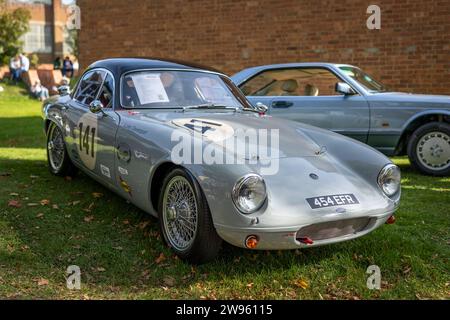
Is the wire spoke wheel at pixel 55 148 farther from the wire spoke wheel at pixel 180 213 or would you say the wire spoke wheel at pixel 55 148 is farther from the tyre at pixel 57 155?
the wire spoke wheel at pixel 180 213

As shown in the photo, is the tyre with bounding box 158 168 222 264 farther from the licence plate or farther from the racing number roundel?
the racing number roundel

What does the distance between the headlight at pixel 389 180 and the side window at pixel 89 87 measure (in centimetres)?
290

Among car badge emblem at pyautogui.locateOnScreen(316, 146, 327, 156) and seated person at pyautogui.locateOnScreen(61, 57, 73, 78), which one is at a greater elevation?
seated person at pyautogui.locateOnScreen(61, 57, 73, 78)

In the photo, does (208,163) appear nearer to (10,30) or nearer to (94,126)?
(94,126)

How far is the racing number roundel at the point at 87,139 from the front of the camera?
15.5 ft

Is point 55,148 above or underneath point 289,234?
above

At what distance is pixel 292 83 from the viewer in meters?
7.57

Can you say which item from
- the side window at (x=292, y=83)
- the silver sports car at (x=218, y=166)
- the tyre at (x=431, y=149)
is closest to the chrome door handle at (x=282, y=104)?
the side window at (x=292, y=83)

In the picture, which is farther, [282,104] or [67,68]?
[67,68]

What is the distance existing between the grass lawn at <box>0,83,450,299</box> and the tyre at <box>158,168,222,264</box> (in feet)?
0.47

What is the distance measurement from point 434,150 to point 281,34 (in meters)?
4.92

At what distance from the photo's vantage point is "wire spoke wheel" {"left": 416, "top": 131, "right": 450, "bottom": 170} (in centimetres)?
647

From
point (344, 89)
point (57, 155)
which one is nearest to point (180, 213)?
point (57, 155)

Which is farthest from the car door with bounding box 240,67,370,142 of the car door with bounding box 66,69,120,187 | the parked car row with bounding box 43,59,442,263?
the car door with bounding box 66,69,120,187
